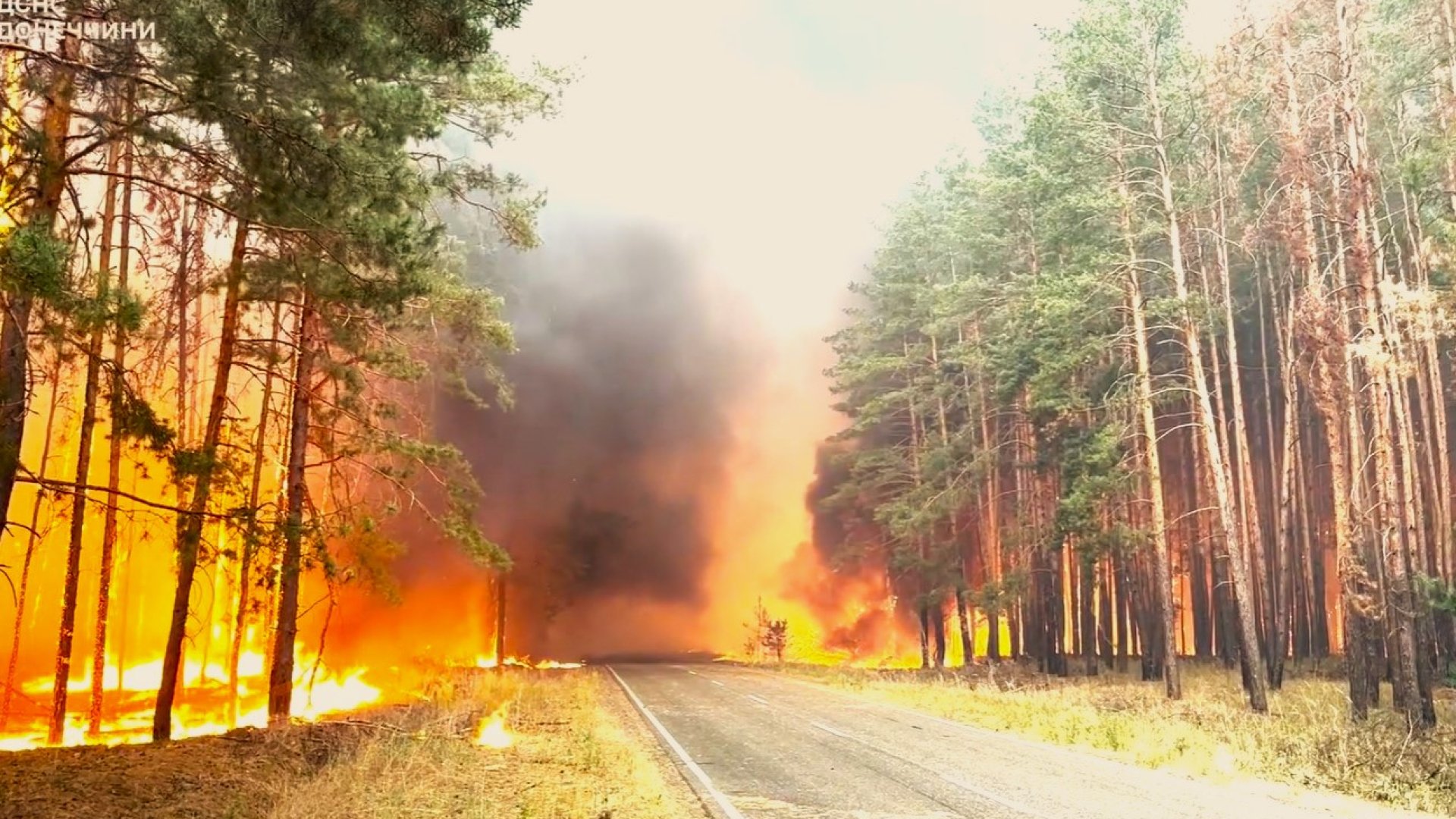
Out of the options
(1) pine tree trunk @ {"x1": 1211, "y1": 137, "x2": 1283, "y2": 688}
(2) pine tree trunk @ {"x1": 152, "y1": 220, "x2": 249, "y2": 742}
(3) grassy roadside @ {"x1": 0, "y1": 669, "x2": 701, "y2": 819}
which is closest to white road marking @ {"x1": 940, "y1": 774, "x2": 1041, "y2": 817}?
(3) grassy roadside @ {"x1": 0, "y1": 669, "x2": 701, "y2": 819}

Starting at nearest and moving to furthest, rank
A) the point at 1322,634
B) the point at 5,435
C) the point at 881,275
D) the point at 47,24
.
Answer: the point at 5,435 < the point at 47,24 < the point at 1322,634 < the point at 881,275

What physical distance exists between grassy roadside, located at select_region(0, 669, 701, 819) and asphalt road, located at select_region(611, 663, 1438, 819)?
2.92 ft

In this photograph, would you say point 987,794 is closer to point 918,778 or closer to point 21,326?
point 918,778

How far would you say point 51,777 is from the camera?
8859 mm

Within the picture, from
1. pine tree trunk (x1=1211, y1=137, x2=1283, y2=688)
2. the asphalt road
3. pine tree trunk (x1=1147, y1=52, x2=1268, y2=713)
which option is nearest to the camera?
the asphalt road

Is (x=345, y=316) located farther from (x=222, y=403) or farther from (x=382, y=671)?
(x=382, y=671)

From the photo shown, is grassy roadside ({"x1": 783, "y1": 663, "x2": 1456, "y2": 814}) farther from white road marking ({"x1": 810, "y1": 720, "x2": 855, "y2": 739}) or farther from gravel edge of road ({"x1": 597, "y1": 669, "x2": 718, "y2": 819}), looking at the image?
gravel edge of road ({"x1": 597, "y1": 669, "x2": 718, "y2": 819})

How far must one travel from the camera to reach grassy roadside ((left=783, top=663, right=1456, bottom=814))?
1134cm

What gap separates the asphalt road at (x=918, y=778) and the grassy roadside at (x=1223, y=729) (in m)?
0.93

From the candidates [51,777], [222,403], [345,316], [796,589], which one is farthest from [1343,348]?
[796,589]

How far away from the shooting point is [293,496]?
13828mm

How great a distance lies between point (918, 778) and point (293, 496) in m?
10.2

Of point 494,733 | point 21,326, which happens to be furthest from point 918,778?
point 21,326

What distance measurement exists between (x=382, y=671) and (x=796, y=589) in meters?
33.7
